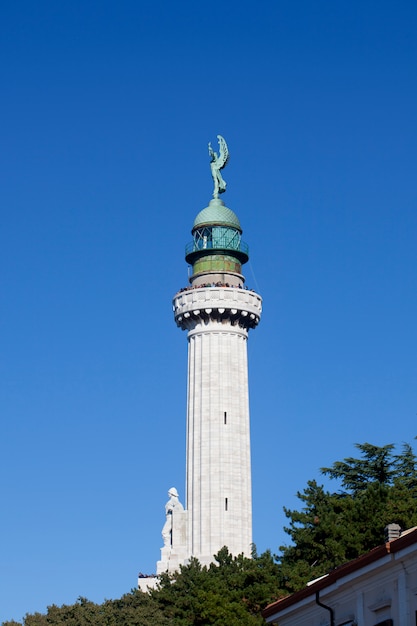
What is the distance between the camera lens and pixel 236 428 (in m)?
82.1

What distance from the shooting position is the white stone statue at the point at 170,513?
81.8 metres

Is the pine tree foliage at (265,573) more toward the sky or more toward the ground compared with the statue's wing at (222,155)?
more toward the ground

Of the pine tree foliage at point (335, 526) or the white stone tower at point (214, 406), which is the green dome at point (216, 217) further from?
the pine tree foliage at point (335, 526)

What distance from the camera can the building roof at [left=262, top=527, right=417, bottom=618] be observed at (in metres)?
27.5

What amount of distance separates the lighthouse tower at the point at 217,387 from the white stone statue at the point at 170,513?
2.59 ft

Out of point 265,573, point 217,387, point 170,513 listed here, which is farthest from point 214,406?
point 265,573

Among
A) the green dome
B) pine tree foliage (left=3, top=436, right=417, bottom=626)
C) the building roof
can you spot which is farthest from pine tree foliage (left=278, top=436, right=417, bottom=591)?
the green dome

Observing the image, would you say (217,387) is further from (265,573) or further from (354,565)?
(354,565)

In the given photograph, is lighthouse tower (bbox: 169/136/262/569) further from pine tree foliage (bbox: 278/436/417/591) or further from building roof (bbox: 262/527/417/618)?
building roof (bbox: 262/527/417/618)

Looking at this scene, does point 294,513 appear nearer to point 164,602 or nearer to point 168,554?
point 164,602

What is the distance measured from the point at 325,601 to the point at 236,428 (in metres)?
49.7

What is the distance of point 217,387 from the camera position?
82625mm

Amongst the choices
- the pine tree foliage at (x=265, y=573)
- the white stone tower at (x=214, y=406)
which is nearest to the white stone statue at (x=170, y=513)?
the white stone tower at (x=214, y=406)

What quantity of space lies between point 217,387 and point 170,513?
29.5ft
